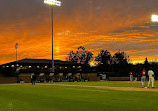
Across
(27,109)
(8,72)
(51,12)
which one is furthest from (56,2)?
(27,109)

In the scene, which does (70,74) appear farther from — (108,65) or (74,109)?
(74,109)

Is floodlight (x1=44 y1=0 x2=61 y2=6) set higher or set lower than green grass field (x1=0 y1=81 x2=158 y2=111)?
higher

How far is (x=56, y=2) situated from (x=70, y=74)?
2184 centimetres

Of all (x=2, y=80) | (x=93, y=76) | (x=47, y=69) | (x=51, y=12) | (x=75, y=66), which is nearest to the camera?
(x=2, y=80)

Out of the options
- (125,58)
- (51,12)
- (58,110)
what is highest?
(51,12)

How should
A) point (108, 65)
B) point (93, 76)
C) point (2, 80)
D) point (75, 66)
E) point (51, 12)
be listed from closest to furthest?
1. point (2, 80)
2. point (51, 12)
3. point (93, 76)
4. point (75, 66)
5. point (108, 65)

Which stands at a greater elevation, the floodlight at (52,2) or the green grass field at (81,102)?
the floodlight at (52,2)

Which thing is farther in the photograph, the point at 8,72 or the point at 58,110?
the point at 8,72

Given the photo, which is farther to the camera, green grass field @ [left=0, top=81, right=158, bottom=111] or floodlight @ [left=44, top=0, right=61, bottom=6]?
floodlight @ [left=44, top=0, right=61, bottom=6]

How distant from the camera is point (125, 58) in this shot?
125 metres

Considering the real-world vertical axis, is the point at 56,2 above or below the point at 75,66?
above

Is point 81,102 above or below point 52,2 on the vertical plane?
below

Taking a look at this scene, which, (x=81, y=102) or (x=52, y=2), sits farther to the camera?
(x=52, y=2)

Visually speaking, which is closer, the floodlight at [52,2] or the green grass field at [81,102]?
the green grass field at [81,102]
